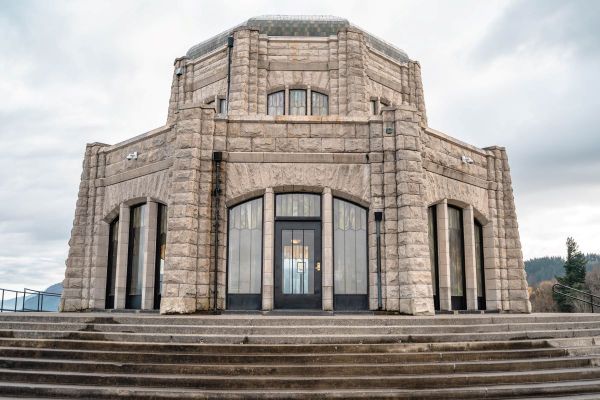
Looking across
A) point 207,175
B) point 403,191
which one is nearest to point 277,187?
point 207,175

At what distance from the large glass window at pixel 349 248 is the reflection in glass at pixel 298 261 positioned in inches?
25.1

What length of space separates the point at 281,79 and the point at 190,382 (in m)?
14.6

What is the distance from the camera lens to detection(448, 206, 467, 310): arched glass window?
1728 cm

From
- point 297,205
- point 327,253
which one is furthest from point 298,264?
point 297,205

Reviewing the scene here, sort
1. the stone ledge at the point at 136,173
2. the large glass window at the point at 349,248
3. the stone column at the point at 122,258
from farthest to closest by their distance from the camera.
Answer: the stone column at the point at 122,258, the stone ledge at the point at 136,173, the large glass window at the point at 349,248

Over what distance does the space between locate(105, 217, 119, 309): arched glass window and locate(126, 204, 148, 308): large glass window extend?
634mm

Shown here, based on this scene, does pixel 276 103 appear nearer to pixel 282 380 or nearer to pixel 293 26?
pixel 293 26

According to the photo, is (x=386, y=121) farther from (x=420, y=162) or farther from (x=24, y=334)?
(x=24, y=334)

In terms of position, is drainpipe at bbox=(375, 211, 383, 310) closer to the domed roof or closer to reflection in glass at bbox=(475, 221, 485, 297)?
reflection in glass at bbox=(475, 221, 485, 297)

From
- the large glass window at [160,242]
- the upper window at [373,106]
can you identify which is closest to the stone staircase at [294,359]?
the large glass window at [160,242]

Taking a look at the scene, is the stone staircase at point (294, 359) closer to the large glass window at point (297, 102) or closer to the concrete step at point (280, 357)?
the concrete step at point (280, 357)

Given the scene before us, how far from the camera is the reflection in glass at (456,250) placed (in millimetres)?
17344

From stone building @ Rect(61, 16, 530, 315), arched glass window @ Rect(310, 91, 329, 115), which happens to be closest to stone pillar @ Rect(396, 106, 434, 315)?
stone building @ Rect(61, 16, 530, 315)

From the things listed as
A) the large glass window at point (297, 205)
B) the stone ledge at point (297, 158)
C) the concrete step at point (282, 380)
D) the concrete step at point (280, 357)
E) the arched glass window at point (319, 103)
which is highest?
the arched glass window at point (319, 103)
